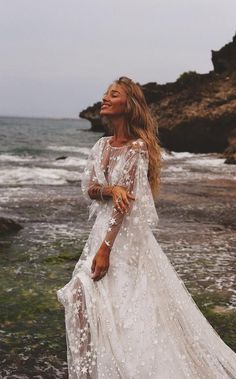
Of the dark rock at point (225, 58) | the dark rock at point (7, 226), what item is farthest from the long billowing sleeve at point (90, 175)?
the dark rock at point (225, 58)

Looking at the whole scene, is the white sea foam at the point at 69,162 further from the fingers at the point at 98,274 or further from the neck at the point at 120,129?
the fingers at the point at 98,274

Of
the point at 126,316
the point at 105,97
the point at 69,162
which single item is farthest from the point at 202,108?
the point at 126,316

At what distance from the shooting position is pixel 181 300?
3586 millimetres

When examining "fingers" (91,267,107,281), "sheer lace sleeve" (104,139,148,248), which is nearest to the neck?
"sheer lace sleeve" (104,139,148,248)

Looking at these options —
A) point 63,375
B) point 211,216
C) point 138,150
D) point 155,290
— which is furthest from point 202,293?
point 211,216

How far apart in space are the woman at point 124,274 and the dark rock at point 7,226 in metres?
6.22

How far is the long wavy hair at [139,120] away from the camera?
3205mm

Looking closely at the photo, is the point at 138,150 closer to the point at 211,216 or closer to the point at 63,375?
the point at 63,375

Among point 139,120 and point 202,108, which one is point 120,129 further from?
point 202,108

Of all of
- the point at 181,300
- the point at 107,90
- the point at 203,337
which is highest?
the point at 107,90

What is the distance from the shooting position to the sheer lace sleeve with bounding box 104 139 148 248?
315 cm

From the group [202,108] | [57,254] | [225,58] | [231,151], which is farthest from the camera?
[225,58]

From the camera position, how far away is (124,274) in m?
3.29

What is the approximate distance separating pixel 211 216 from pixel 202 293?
5.54 metres
